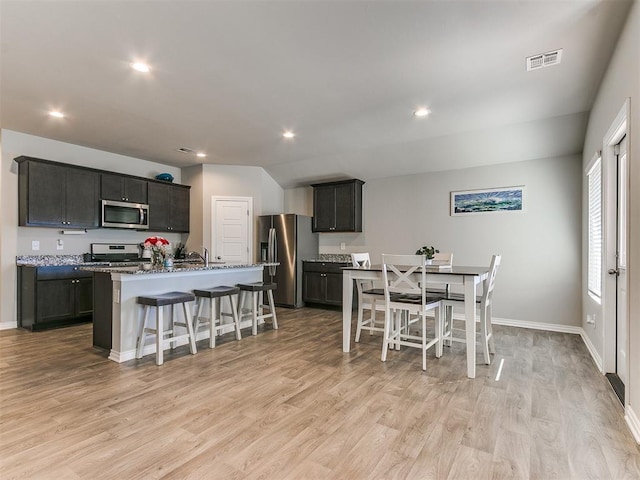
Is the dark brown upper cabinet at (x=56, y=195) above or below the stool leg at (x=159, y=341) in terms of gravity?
above

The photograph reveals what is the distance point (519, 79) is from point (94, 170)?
5585 mm

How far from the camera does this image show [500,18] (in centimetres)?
226

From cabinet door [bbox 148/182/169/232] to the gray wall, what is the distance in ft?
13.2

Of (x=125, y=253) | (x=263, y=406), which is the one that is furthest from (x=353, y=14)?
(x=125, y=253)

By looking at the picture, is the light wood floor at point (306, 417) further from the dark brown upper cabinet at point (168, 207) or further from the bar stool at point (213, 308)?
the dark brown upper cabinet at point (168, 207)

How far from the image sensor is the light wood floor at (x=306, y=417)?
1730mm

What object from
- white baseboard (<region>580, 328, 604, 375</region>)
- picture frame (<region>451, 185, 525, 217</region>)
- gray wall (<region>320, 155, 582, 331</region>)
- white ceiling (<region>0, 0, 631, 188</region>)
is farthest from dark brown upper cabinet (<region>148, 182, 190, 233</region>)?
white baseboard (<region>580, 328, 604, 375</region>)

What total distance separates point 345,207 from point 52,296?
4549mm

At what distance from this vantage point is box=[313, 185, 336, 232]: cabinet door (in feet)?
20.9

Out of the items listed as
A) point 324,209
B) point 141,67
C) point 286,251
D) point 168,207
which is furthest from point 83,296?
point 324,209

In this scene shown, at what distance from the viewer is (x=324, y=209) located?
21.1 feet

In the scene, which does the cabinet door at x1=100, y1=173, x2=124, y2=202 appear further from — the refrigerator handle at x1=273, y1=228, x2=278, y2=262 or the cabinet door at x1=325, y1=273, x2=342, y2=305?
the cabinet door at x1=325, y1=273, x2=342, y2=305

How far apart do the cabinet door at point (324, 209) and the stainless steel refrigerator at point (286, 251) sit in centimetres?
22

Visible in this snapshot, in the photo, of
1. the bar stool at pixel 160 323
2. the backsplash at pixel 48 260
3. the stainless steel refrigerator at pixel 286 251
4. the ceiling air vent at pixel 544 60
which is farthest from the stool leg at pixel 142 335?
the ceiling air vent at pixel 544 60
